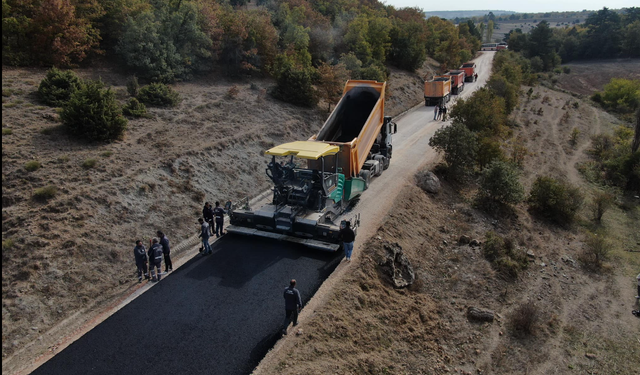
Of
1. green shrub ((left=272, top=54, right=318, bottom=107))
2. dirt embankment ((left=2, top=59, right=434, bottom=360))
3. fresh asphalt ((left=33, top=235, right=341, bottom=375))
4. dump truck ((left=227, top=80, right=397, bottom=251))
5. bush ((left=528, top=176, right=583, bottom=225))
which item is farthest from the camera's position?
green shrub ((left=272, top=54, right=318, bottom=107))

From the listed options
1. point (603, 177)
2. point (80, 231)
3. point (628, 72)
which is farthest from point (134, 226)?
point (628, 72)

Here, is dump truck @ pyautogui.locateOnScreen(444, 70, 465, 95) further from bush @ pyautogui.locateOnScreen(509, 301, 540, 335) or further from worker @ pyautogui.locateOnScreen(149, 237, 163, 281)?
worker @ pyautogui.locateOnScreen(149, 237, 163, 281)

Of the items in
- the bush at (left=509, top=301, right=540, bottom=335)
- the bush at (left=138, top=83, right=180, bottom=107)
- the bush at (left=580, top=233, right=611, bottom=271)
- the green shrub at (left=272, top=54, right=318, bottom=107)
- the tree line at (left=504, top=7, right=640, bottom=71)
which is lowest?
the bush at (left=509, top=301, right=540, bottom=335)

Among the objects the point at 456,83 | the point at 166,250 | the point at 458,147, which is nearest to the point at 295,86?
the point at 458,147

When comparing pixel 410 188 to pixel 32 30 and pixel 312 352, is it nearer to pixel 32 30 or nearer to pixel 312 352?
pixel 312 352

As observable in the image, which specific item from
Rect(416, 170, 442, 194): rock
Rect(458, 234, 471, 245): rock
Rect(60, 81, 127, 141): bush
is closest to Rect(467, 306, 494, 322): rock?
Rect(458, 234, 471, 245): rock

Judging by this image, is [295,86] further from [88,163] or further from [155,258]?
[155,258]
